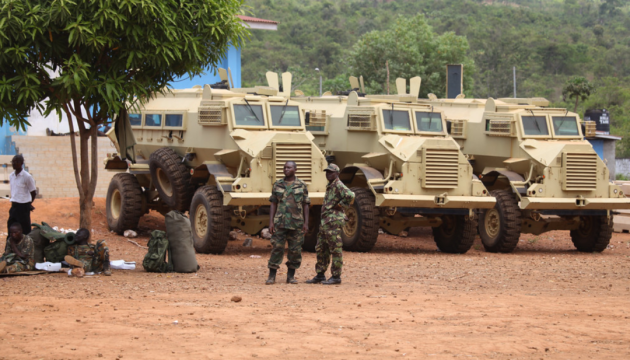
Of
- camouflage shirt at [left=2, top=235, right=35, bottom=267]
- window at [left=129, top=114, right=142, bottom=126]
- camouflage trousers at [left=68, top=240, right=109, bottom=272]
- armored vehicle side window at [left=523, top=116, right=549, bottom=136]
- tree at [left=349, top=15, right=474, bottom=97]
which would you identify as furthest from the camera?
tree at [left=349, top=15, right=474, bottom=97]

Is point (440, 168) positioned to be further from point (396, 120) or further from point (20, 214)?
point (20, 214)

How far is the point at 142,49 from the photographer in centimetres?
1120

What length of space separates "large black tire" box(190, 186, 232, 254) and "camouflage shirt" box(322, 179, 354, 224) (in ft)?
12.1

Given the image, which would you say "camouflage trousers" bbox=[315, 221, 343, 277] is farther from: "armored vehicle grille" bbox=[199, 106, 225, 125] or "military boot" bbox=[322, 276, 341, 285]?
"armored vehicle grille" bbox=[199, 106, 225, 125]

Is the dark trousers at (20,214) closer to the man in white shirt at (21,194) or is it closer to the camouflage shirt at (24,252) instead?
the man in white shirt at (21,194)

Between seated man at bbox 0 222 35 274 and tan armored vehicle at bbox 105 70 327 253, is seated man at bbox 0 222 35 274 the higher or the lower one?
the lower one

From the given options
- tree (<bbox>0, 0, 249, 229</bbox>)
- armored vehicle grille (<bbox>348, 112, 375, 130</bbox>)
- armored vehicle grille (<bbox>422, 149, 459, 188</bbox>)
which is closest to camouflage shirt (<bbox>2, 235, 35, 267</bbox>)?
tree (<bbox>0, 0, 249, 229</bbox>)

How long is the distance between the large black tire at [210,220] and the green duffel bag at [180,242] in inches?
85.7

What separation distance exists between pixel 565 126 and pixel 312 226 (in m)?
5.30

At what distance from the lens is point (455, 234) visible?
15.7 m

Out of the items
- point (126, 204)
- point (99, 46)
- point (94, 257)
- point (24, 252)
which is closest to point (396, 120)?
point (126, 204)

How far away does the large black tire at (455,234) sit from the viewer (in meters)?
15.5

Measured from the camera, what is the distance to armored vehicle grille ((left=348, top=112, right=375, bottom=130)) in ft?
51.9

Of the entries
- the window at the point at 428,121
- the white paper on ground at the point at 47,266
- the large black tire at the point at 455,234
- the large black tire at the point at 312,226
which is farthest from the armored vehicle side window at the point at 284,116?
the white paper on ground at the point at 47,266
